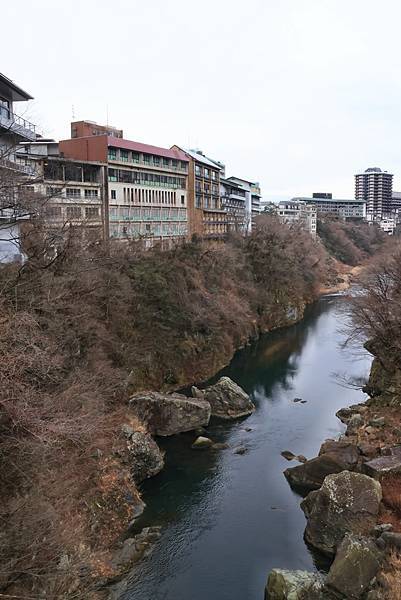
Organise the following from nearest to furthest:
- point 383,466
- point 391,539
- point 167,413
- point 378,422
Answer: point 391,539 → point 383,466 → point 378,422 → point 167,413

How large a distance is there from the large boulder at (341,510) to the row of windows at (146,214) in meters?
22.8

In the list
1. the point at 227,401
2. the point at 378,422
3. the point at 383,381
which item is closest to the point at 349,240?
the point at 383,381

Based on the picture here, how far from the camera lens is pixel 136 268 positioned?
24984 millimetres

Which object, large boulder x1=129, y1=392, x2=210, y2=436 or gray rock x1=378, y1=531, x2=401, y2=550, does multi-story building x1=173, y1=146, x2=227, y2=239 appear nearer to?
large boulder x1=129, y1=392, x2=210, y2=436

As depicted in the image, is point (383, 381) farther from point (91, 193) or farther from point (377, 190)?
point (377, 190)

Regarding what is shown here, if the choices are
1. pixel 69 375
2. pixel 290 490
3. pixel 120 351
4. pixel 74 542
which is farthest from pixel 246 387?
pixel 74 542

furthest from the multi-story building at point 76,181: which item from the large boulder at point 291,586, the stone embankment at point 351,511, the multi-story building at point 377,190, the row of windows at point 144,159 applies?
the multi-story building at point 377,190

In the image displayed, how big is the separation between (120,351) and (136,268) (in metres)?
4.99

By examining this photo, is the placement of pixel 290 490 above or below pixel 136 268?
below

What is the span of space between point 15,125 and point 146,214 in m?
17.5

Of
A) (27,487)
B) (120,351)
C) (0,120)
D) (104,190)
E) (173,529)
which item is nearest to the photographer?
(27,487)

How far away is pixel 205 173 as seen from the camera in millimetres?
46312

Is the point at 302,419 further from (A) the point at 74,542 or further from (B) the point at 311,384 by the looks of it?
(A) the point at 74,542

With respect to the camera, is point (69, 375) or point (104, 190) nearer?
point (69, 375)
